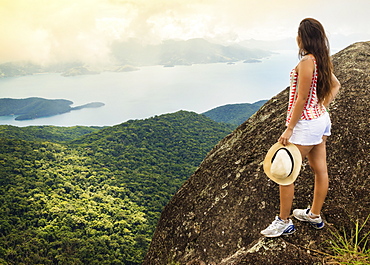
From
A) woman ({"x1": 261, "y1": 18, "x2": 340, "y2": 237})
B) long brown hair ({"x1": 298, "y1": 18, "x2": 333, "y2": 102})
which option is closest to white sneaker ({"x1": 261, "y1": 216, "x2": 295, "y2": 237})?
woman ({"x1": 261, "y1": 18, "x2": 340, "y2": 237})

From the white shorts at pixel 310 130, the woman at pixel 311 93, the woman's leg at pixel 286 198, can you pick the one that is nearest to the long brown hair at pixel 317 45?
the woman at pixel 311 93

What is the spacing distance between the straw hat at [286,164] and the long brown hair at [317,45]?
67cm

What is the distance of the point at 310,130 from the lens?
2.45m

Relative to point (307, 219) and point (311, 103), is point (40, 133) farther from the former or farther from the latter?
point (311, 103)

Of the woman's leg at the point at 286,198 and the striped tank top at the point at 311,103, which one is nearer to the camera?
the striped tank top at the point at 311,103

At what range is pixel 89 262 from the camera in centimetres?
4012

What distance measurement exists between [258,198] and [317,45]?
2200 millimetres

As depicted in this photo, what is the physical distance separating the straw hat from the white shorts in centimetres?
10

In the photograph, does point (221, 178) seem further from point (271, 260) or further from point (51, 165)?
point (51, 165)

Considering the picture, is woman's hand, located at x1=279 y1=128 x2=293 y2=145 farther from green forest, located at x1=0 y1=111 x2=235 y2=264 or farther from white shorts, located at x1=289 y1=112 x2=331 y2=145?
green forest, located at x1=0 y1=111 x2=235 y2=264

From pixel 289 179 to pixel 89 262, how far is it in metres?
45.0

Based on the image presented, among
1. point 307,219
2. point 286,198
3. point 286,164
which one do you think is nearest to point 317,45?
point 286,164

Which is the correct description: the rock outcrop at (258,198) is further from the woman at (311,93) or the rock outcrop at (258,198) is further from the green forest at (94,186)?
the green forest at (94,186)

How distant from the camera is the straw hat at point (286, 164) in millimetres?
2496
